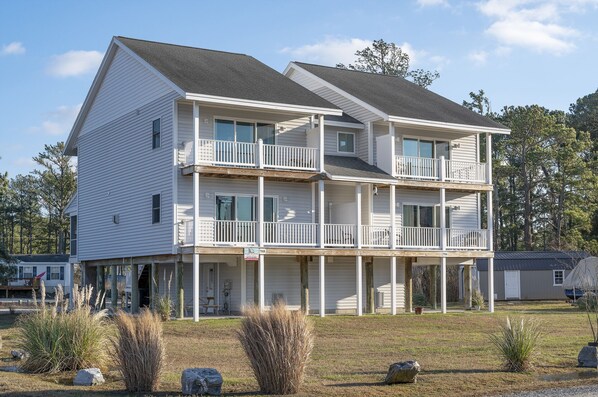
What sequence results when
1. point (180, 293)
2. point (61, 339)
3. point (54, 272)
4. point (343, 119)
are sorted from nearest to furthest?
point (61, 339) < point (180, 293) < point (343, 119) < point (54, 272)

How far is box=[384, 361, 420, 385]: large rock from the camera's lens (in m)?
15.9

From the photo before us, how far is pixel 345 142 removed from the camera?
1438 inches

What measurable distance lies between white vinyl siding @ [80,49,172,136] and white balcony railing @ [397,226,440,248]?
11.0 m

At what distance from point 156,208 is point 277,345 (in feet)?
61.1

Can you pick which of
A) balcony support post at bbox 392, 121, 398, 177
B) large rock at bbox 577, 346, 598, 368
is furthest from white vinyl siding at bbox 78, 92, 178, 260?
large rock at bbox 577, 346, 598, 368

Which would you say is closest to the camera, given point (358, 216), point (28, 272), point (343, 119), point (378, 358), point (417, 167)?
point (378, 358)

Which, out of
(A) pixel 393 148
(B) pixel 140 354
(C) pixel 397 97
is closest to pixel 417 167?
(A) pixel 393 148

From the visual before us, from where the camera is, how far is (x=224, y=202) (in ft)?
106

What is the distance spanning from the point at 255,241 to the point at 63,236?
185ft

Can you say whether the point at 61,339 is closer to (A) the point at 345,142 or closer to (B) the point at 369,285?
(B) the point at 369,285

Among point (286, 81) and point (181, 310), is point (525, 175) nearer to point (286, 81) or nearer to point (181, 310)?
point (286, 81)

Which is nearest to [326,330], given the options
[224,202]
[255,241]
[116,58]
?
[255,241]

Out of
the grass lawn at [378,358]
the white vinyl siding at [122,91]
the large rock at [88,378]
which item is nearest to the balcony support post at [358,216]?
the grass lawn at [378,358]

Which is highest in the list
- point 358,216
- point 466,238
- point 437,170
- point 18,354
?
point 437,170
